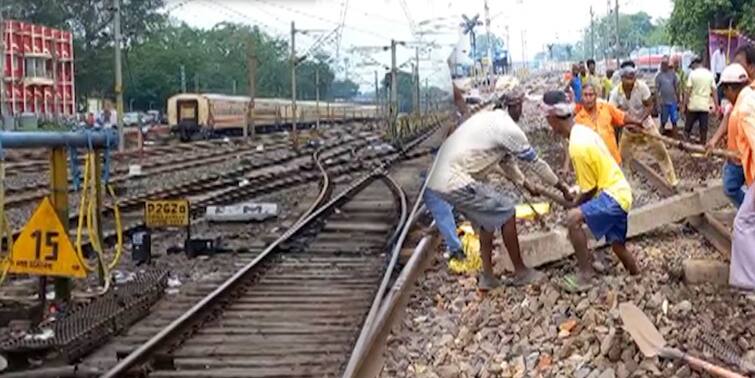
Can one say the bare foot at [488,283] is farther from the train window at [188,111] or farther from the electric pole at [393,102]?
the train window at [188,111]

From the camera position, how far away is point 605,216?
7418mm

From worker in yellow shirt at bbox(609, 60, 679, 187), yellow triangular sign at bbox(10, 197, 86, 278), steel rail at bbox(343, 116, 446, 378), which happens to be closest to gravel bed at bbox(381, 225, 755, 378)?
steel rail at bbox(343, 116, 446, 378)

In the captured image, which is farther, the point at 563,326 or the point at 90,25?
the point at 90,25

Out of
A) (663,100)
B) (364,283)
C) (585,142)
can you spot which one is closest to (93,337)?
(364,283)

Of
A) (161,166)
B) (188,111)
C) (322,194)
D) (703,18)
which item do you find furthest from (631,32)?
(322,194)

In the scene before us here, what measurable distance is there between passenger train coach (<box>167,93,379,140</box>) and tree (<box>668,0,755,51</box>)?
25248 millimetres

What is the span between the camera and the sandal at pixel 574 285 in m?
7.47

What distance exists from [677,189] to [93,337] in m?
7.21

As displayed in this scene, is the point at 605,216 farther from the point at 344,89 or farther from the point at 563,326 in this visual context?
the point at 344,89

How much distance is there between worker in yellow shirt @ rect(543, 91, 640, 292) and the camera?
7.44m

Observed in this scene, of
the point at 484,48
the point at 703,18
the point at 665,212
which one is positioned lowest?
the point at 665,212

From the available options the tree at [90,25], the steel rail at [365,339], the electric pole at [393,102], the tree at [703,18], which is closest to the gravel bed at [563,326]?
the steel rail at [365,339]

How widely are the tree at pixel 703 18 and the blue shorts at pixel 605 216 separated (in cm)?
2175

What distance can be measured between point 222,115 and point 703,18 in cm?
2964
